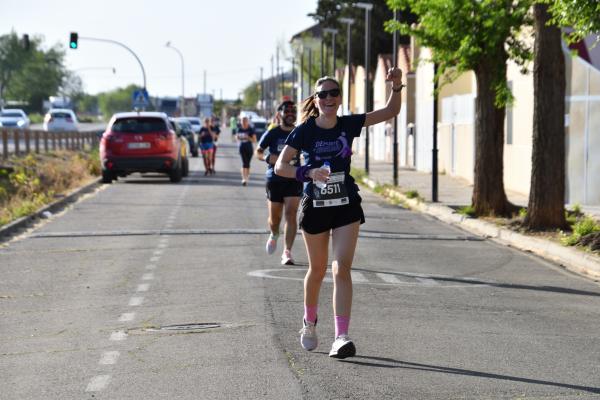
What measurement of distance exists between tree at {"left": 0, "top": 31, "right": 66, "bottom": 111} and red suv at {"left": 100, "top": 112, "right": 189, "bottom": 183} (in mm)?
138714

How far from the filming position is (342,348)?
8086mm

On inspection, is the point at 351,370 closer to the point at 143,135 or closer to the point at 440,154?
the point at 143,135

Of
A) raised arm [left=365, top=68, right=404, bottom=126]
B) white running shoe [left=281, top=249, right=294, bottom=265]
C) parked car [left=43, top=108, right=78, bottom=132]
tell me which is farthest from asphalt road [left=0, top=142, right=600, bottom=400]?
parked car [left=43, top=108, right=78, bottom=132]

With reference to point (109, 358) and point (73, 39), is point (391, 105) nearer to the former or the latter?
point (109, 358)

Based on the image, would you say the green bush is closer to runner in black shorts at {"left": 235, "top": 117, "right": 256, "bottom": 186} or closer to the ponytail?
the ponytail

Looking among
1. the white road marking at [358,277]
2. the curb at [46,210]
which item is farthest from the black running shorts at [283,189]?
the curb at [46,210]

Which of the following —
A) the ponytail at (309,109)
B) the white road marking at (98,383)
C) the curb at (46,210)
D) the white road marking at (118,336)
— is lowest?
the curb at (46,210)

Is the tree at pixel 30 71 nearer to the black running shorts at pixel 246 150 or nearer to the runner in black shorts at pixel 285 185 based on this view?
the black running shorts at pixel 246 150

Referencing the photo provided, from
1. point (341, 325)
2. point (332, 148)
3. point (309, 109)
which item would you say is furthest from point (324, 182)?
point (341, 325)

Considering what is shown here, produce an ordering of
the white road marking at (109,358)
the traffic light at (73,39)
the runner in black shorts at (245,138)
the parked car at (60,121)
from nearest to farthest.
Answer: the white road marking at (109,358), the runner in black shorts at (245,138), the traffic light at (73,39), the parked car at (60,121)

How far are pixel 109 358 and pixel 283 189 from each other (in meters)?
6.07

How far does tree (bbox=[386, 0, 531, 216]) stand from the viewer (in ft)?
66.6

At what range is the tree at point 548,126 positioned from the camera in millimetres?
17719

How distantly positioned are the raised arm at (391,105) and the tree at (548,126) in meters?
9.19
